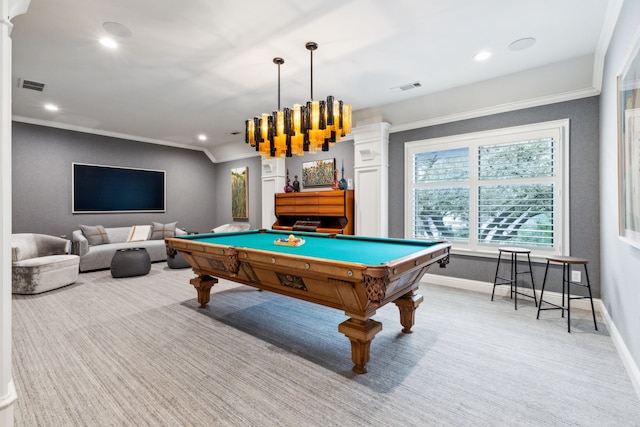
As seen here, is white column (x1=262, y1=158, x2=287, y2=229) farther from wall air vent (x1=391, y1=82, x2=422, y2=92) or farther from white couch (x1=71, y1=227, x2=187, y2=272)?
wall air vent (x1=391, y1=82, x2=422, y2=92)

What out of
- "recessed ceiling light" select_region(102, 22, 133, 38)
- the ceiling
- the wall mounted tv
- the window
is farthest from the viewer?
the wall mounted tv

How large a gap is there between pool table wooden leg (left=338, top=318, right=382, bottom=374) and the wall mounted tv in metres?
6.43

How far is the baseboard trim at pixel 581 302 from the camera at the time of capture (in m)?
2.06

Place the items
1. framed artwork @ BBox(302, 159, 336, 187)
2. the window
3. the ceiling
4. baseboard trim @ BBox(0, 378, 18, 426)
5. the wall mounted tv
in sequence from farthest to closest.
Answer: the wall mounted tv < framed artwork @ BBox(302, 159, 336, 187) < the window < the ceiling < baseboard trim @ BBox(0, 378, 18, 426)

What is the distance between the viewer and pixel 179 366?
225 cm

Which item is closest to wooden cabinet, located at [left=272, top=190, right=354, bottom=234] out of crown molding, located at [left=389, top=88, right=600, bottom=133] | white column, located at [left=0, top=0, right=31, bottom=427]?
crown molding, located at [left=389, top=88, right=600, bottom=133]

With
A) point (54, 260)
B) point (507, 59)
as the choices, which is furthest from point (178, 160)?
point (507, 59)

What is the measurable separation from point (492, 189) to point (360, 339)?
10.3 feet

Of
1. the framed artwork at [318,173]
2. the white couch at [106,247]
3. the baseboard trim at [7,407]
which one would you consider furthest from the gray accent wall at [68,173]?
the baseboard trim at [7,407]

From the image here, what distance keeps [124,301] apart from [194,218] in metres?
4.39

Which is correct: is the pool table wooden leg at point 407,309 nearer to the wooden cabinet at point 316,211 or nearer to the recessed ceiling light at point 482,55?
the wooden cabinet at point 316,211

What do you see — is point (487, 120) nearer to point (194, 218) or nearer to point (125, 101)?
point (125, 101)

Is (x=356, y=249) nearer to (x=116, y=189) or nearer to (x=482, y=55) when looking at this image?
(x=482, y=55)

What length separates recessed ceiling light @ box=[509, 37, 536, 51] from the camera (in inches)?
115
